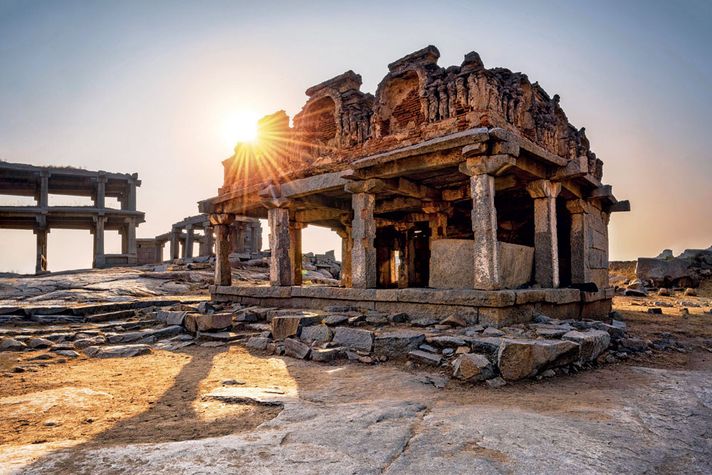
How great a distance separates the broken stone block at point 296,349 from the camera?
6.24 meters

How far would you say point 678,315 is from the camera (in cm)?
1059

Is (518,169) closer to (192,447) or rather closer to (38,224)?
(192,447)

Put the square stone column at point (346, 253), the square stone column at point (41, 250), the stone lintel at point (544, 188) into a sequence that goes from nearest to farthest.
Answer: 1. the stone lintel at point (544, 188)
2. the square stone column at point (346, 253)
3. the square stone column at point (41, 250)

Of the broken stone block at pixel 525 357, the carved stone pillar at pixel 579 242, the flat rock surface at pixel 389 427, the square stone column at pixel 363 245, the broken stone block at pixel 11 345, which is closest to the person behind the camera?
the flat rock surface at pixel 389 427

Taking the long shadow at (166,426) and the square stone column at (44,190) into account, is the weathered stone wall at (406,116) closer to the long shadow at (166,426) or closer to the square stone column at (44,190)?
the long shadow at (166,426)

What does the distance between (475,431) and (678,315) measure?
1052 centimetres

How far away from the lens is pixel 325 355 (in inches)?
235

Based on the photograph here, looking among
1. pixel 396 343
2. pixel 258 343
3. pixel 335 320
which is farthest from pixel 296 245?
pixel 396 343

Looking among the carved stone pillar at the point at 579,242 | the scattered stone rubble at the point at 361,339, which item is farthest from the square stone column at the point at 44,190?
the carved stone pillar at the point at 579,242

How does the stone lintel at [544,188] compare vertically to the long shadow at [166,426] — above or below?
above

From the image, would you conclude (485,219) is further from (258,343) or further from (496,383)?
(258,343)

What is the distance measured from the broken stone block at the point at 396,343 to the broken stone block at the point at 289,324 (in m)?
1.56

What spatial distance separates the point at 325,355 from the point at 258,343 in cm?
A: 165

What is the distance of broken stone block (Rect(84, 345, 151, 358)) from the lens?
6.67 meters
